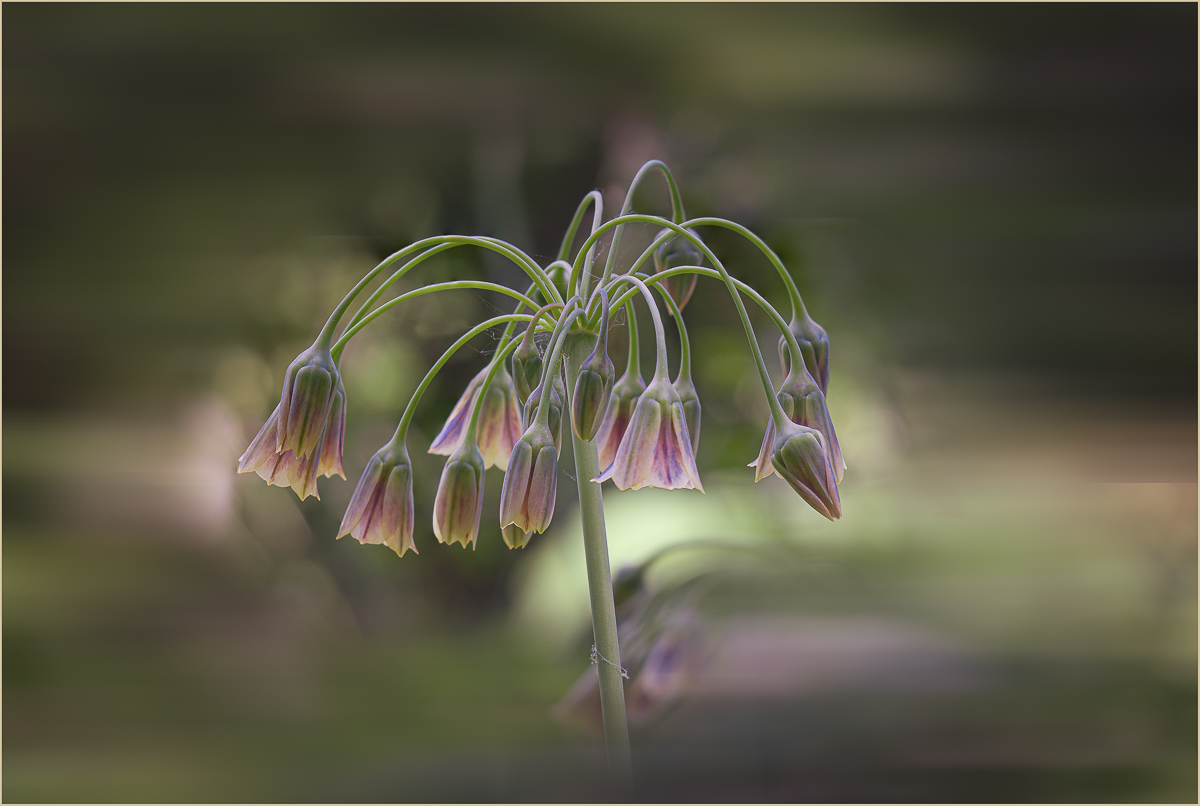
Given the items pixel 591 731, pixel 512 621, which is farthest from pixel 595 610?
pixel 512 621

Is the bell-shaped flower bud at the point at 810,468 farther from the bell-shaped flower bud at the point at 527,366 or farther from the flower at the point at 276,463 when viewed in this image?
the flower at the point at 276,463

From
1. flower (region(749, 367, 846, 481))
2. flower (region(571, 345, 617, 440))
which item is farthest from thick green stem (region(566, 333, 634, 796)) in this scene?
flower (region(749, 367, 846, 481))

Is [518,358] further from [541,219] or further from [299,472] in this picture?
[541,219]

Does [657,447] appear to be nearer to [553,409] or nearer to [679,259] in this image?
[553,409]

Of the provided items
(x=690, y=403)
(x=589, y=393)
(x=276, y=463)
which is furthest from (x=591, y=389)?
(x=276, y=463)

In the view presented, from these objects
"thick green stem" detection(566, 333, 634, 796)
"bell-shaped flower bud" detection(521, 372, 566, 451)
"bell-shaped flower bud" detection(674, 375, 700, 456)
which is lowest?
"thick green stem" detection(566, 333, 634, 796)

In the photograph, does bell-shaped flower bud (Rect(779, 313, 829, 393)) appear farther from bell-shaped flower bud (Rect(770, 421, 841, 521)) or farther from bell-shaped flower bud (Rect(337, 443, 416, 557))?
bell-shaped flower bud (Rect(337, 443, 416, 557))

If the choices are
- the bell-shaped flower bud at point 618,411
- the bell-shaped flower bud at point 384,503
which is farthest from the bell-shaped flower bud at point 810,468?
the bell-shaped flower bud at point 384,503
